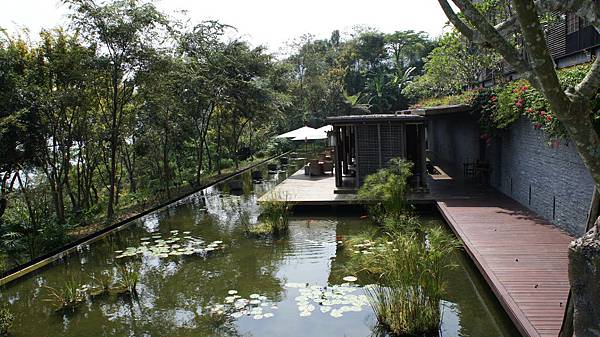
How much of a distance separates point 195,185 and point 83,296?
1031cm

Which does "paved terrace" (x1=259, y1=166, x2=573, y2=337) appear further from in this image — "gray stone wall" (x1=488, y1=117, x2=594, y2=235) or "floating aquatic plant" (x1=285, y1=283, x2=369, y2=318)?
"floating aquatic plant" (x1=285, y1=283, x2=369, y2=318)

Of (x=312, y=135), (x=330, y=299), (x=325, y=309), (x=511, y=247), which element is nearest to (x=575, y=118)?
(x=325, y=309)

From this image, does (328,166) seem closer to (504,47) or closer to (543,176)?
(543,176)

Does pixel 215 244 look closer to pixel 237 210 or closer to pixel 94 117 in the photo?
pixel 237 210

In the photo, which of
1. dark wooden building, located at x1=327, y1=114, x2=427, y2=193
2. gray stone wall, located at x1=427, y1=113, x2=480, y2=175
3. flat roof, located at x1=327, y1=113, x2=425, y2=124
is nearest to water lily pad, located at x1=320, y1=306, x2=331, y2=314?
dark wooden building, located at x1=327, y1=114, x2=427, y2=193

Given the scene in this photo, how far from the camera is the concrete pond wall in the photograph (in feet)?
23.8

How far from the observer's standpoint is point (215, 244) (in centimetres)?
930

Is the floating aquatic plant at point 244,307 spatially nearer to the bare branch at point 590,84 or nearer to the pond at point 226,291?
the pond at point 226,291

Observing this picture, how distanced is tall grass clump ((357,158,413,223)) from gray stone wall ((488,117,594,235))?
2.41 m

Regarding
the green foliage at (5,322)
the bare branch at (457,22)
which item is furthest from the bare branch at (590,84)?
the green foliage at (5,322)

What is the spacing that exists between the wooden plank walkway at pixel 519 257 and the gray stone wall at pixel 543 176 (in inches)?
10.6

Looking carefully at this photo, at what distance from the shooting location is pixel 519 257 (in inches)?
254

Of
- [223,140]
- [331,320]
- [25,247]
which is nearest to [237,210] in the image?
[25,247]

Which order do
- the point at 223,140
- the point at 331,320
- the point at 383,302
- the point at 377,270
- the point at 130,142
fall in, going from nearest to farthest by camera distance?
the point at 383,302, the point at 331,320, the point at 377,270, the point at 130,142, the point at 223,140
